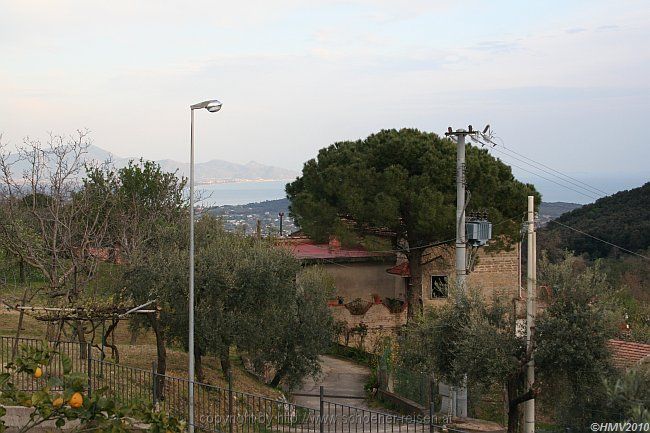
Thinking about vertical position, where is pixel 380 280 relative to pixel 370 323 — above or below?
above

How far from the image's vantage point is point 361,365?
95.8 ft

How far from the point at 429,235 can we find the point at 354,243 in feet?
10.4

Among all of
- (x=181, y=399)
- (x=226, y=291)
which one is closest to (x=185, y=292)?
(x=226, y=291)

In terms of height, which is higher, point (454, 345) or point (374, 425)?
point (454, 345)

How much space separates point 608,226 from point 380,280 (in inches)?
931

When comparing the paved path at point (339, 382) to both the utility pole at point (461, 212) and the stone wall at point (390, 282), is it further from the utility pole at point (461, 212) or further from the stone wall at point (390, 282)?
the utility pole at point (461, 212)

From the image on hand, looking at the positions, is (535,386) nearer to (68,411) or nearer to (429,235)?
(68,411)

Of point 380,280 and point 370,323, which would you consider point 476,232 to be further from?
point 380,280

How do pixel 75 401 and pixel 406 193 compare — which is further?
pixel 406 193

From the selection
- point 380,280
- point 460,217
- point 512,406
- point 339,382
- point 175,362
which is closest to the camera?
point 512,406

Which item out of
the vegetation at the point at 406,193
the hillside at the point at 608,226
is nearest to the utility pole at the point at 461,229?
the vegetation at the point at 406,193

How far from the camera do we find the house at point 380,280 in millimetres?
32688

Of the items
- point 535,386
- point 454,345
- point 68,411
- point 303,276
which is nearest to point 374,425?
point 454,345

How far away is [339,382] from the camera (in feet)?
83.6
